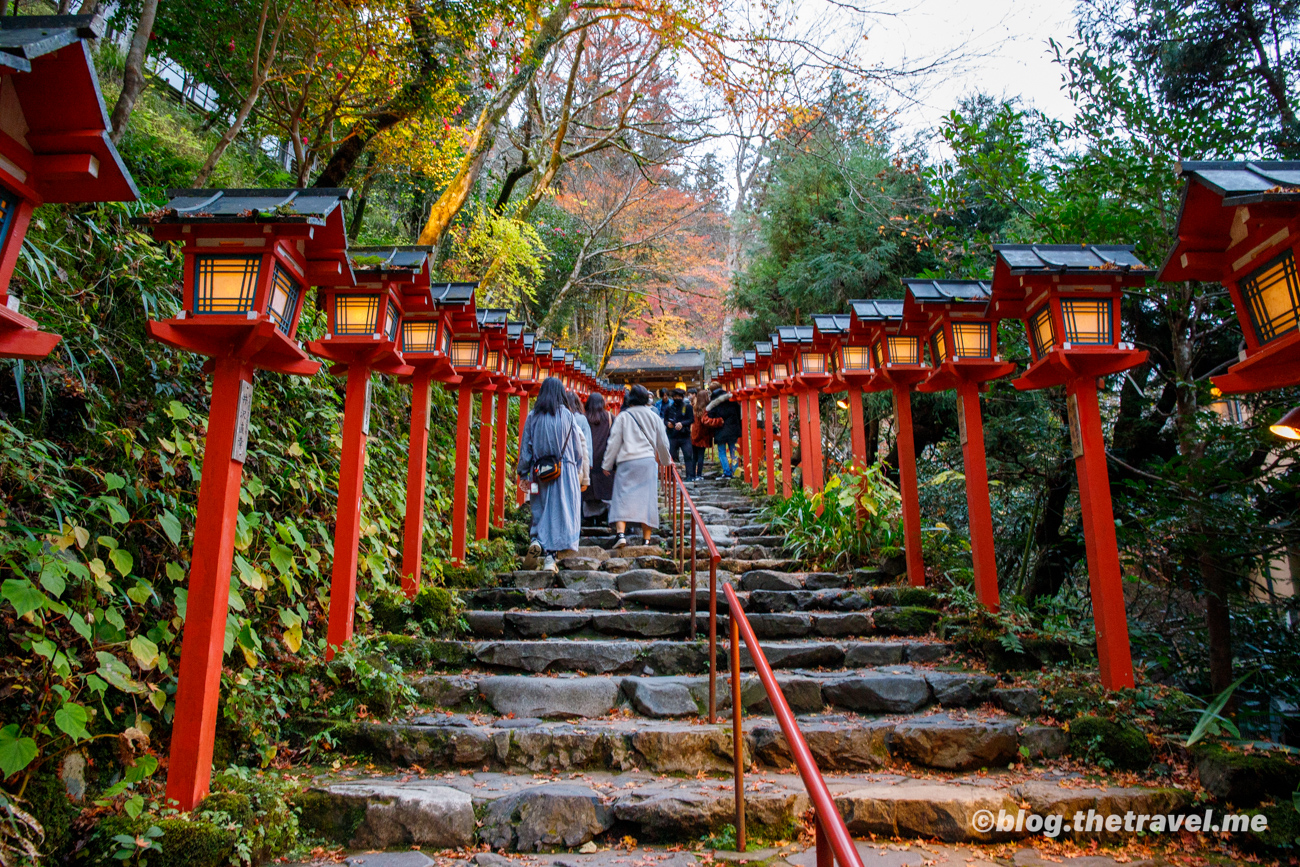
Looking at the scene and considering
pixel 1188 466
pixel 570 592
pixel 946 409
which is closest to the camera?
pixel 1188 466

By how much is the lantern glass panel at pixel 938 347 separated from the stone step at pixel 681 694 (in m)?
2.60

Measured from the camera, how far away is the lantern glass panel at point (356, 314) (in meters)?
5.12

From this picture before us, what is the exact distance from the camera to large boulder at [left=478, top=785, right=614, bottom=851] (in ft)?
11.7

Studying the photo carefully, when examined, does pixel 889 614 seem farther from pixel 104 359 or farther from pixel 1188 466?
pixel 104 359

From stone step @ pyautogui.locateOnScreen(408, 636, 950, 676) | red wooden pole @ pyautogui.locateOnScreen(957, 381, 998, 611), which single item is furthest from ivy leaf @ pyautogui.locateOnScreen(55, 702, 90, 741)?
red wooden pole @ pyautogui.locateOnScreen(957, 381, 998, 611)

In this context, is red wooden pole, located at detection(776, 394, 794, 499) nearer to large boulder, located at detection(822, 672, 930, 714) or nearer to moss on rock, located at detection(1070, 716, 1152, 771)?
large boulder, located at detection(822, 672, 930, 714)

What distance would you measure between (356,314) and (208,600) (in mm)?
2429

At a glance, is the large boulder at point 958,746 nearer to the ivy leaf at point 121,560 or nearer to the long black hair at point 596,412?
the ivy leaf at point 121,560

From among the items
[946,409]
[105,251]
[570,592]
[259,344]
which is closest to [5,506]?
[259,344]

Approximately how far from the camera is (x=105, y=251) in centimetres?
466

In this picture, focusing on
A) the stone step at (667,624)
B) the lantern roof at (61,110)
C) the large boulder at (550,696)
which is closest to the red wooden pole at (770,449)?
the stone step at (667,624)

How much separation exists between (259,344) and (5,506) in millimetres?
1281

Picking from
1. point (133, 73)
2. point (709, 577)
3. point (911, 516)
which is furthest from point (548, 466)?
point (133, 73)

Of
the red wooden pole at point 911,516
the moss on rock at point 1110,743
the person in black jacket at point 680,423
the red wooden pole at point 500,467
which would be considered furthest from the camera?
the person in black jacket at point 680,423
